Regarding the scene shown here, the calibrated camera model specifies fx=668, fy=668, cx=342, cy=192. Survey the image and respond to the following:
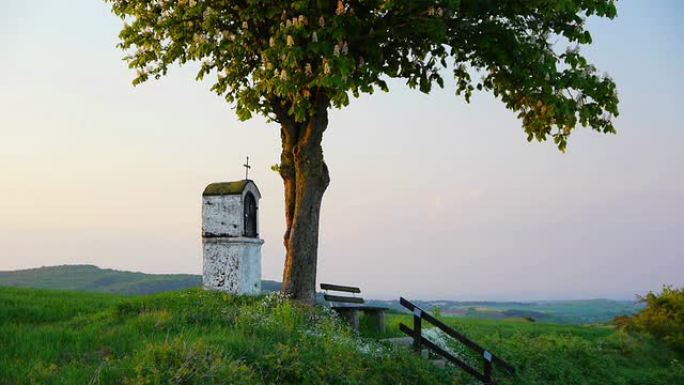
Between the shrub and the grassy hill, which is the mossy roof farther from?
the shrub

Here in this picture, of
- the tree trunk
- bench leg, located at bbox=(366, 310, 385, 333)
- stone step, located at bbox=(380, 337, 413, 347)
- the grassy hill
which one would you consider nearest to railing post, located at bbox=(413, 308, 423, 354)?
stone step, located at bbox=(380, 337, 413, 347)

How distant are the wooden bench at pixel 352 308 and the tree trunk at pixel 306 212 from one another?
1026 mm

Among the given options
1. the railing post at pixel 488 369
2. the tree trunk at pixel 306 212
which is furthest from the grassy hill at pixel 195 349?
the railing post at pixel 488 369

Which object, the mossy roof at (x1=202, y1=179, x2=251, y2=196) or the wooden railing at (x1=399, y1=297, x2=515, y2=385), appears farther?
the mossy roof at (x1=202, y1=179, x2=251, y2=196)

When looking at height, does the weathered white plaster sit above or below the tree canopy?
below

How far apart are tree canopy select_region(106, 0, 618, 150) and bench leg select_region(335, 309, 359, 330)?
19.6 ft

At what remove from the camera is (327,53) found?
1603 centimetres

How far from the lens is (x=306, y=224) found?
19.8 m

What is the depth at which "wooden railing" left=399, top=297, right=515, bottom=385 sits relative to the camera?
16.8 m

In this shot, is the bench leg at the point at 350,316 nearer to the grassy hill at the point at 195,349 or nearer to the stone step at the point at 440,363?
the grassy hill at the point at 195,349

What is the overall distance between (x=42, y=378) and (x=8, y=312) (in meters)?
8.80

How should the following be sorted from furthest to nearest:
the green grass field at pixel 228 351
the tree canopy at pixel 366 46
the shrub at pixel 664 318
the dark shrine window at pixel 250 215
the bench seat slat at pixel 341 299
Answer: the shrub at pixel 664 318 < the dark shrine window at pixel 250 215 < the bench seat slat at pixel 341 299 < the tree canopy at pixel 366 46 < the green grass field at pixel 228 351

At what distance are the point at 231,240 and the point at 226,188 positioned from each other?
6.21 feet

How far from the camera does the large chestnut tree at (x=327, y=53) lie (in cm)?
1722
